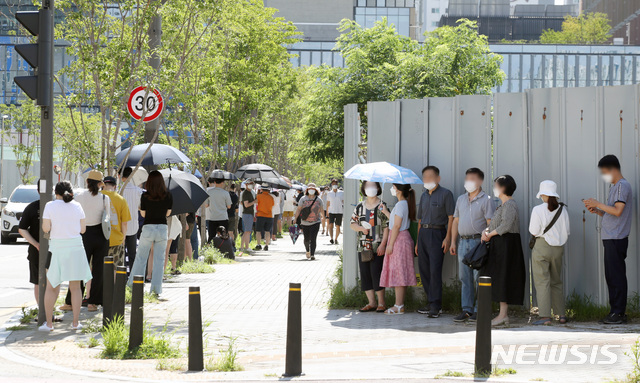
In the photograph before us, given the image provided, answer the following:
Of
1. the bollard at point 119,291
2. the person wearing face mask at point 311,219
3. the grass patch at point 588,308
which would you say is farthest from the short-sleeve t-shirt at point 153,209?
the person wearing face mask at point 311,219

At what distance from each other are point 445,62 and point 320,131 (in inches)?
189

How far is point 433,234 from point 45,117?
16.5 ft

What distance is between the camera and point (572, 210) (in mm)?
11383

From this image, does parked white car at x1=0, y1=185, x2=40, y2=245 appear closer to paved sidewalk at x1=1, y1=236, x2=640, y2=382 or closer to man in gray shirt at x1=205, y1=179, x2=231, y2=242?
man in gray shirt at x1=205, y1=179, x2=231, y2=242

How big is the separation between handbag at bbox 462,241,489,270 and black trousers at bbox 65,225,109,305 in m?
4.78

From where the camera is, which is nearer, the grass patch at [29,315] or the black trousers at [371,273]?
the grass patch at [29,315]

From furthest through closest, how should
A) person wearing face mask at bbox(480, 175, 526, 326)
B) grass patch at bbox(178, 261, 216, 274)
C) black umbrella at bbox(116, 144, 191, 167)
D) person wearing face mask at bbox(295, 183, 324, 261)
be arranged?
person wearing face mask at bbox(295, 183, 324, 261), grass patch at bbox(178, 261, 216, 274), black umbrella at bbox(116, 144, 191, 167), person wearing face mask at bbox(480, 175, 526, 326)

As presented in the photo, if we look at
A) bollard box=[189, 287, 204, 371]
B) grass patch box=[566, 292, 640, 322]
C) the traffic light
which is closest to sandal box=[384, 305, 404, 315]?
grass patch box=[566, 292, 640, 322]

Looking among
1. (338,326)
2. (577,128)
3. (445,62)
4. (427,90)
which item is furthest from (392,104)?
(445,62)

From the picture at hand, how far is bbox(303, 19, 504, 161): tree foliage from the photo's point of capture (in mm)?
28031

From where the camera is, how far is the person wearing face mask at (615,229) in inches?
412

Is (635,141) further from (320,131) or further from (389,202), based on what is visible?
(320,131)

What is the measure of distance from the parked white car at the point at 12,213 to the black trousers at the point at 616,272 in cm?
2165

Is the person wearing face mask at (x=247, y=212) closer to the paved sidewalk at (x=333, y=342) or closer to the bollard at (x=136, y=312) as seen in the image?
the paved sidewalk at (x=333, y=342)
